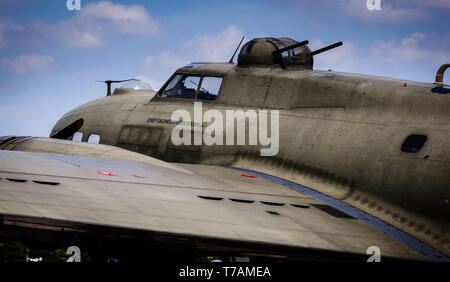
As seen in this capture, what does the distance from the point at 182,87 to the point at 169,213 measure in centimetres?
728

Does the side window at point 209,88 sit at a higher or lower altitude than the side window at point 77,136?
higher

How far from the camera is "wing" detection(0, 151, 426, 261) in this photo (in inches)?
240

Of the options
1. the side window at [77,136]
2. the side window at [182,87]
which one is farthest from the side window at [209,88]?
the side window at [77,136]

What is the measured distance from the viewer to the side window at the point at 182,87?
1377cm

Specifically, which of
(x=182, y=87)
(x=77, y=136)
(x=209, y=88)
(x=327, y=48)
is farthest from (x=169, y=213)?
(x=77, y=136)

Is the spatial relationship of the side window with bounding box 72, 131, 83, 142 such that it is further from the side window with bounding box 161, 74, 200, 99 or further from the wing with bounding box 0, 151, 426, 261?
the wing with bounding box 0, 151, 426, 261

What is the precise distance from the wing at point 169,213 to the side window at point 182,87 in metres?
4.03

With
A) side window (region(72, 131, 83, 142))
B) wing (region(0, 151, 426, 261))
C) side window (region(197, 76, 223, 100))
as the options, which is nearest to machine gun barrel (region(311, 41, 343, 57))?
side window (region(197, 76, 223, 100))

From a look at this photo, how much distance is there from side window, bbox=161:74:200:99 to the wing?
4.03 m

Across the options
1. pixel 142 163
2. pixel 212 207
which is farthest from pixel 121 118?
pixel 212 207

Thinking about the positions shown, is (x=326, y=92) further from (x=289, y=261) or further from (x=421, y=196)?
(x=289, y=261)

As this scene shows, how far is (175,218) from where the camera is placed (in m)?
6.92

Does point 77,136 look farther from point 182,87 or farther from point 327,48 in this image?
point 327,48

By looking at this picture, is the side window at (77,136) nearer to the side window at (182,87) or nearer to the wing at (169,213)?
the side window at (182,87)
